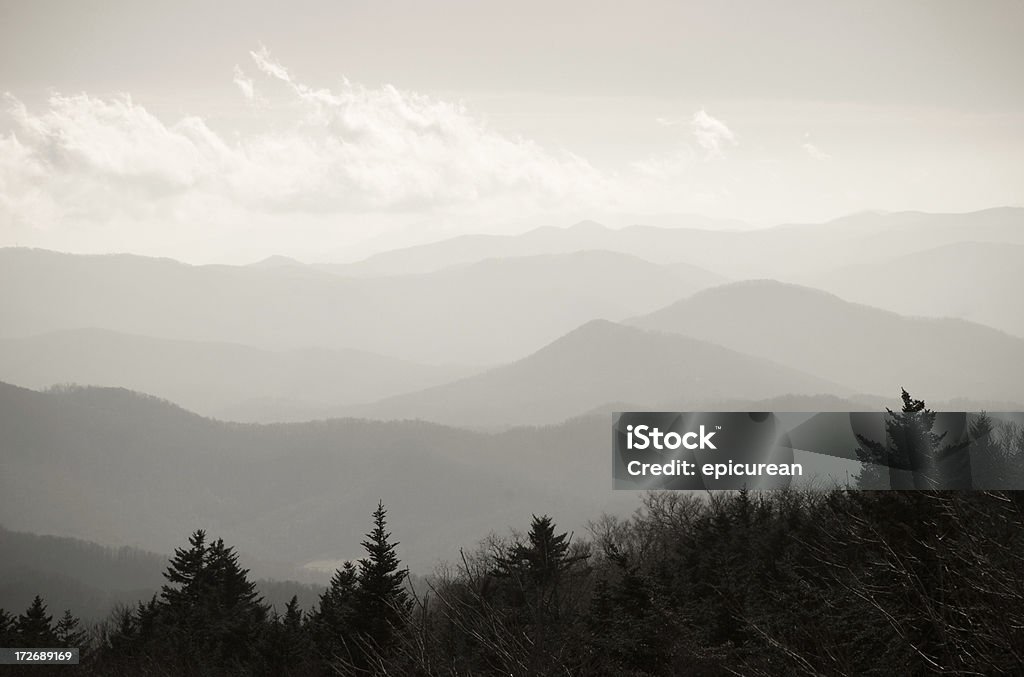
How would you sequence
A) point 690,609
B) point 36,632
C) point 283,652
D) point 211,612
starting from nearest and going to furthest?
point 690,609
point 283,652
point 211,612
point 36,632

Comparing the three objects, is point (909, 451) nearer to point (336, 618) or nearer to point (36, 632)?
point (336, 618)

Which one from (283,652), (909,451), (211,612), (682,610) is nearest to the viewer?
(909,451)

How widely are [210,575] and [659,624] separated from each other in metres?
33.2

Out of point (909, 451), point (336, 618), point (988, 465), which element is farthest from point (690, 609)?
point (336, 618)

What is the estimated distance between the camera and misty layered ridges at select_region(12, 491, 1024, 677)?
9.59m

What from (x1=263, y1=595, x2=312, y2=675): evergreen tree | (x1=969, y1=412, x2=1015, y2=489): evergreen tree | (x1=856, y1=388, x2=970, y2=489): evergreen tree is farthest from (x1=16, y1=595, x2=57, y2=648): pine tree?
(x1=969, y1=412, x2=1015, y2=489): evergreen tree

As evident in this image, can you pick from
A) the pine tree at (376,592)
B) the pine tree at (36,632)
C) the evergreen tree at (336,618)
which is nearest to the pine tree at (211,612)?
the evergreen tree at (336,618)

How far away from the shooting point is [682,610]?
Answer: 23875mm

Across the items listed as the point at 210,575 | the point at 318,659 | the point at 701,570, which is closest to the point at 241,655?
the point at 318,659

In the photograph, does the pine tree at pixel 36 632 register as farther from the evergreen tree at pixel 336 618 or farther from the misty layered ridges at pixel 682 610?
the evergreen tree at pixel 336 618

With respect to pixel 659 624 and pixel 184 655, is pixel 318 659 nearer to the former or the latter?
pixel 184 655

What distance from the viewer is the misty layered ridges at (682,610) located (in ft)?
31.5

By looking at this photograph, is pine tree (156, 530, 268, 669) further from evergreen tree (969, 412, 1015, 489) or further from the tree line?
evergreen tree (969, 412, 1015, 489)

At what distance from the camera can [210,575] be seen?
46.1 m
